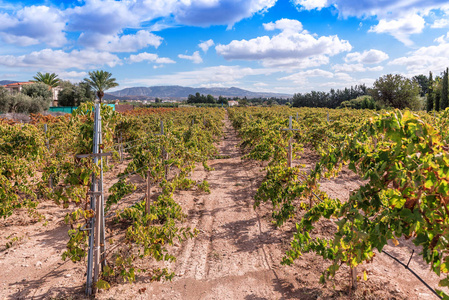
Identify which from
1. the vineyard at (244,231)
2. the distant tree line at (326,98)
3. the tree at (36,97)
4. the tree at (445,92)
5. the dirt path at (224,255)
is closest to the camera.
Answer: the vineyard at (244,231)

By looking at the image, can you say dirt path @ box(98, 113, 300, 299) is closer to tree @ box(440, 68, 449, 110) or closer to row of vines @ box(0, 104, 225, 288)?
row of vines @ box(0, 104, 225, 288)

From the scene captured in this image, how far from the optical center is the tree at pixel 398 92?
47.0 meters

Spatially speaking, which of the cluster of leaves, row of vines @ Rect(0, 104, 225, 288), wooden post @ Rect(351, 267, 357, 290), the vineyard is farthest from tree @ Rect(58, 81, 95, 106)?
wooden post @ Rect(351, 267, 357, 290)

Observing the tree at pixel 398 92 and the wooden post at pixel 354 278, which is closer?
the wooden post at pixel 354 278

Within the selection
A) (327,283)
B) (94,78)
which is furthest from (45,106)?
(327,283)

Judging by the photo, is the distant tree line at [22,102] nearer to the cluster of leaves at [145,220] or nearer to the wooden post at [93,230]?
the cluster of leaves at [145,220]

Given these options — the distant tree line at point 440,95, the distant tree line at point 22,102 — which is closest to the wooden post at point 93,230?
the distant tree line at point 22,102

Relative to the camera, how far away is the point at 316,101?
73812 millimetres

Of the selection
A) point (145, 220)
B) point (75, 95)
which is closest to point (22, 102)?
point (75, 95)

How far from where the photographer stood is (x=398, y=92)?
157 ft

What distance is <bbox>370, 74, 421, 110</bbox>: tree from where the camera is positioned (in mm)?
46969

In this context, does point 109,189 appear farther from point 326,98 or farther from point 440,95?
point 326,98

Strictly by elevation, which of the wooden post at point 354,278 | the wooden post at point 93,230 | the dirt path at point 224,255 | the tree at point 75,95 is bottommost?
the dirt path at point 224,255

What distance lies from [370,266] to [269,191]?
82.4 inches
